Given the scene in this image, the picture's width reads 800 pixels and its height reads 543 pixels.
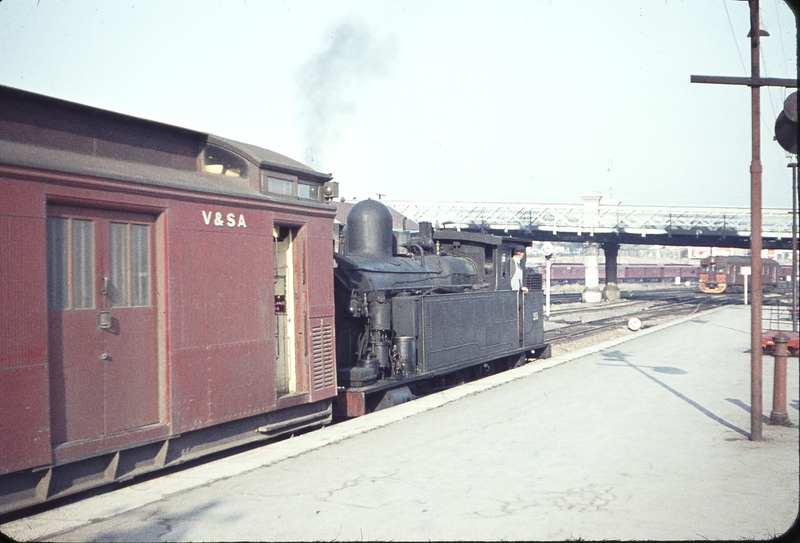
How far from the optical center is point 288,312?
25.9ft

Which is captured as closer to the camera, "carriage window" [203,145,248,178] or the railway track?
"carriage window" [203,145,248,178]

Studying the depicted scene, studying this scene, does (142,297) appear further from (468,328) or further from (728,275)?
(728,275)

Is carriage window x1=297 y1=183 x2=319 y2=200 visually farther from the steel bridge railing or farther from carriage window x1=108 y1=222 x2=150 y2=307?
the steel bridge railing

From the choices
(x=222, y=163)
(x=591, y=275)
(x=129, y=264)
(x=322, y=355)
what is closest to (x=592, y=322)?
(x=591, y=275)

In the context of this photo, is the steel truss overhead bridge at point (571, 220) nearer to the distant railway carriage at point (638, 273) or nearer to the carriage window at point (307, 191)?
the carriage window at point (307, 191)

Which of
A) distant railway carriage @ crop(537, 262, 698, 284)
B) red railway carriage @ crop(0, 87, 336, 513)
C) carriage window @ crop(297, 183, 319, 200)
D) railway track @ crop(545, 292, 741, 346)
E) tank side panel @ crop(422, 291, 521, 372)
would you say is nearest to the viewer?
red railway carriage @ crop(0, 87, 336, 513)

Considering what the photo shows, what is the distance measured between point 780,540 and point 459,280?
868 cm

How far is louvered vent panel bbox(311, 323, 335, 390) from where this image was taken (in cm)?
804

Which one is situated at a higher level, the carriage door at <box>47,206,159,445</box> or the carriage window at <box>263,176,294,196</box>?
the carriage window at <box>263,176,294,196</box>

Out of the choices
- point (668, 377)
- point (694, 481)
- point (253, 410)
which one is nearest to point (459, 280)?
point (668, 377)

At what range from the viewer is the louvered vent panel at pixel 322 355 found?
8.04m

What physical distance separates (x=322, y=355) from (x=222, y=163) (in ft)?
8.70

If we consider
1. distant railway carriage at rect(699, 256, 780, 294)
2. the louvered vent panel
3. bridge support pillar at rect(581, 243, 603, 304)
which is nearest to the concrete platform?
the louvered vent panel

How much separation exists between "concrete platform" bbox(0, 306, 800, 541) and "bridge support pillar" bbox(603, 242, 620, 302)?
127ft
